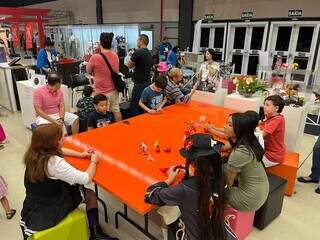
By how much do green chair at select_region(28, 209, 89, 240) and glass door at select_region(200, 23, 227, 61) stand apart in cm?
896

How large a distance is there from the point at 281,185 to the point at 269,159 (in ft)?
1.34

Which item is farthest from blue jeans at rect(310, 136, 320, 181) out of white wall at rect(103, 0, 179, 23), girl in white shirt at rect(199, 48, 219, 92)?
white wall at rect(103, 0, 179, 23)

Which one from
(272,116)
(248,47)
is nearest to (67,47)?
(248,47)

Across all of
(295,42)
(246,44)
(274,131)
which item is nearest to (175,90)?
(274,131)

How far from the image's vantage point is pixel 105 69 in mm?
3549

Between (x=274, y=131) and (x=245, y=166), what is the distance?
1.12 m

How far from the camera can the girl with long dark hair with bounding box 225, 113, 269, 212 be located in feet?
5.81

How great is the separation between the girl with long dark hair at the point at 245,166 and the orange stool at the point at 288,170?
3.60ft

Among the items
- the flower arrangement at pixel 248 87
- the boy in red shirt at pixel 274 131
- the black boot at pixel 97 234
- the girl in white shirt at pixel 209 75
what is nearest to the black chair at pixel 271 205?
the boy in red shirt at pixel 274 131

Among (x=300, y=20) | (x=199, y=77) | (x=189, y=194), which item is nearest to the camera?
(x=189, y=194)

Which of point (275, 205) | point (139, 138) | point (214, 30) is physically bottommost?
point (275, 205)

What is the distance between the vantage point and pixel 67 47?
14.6m

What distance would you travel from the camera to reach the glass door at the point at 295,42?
26.2ft

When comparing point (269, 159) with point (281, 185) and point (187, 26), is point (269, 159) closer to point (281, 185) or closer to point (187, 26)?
point (281, 185)
